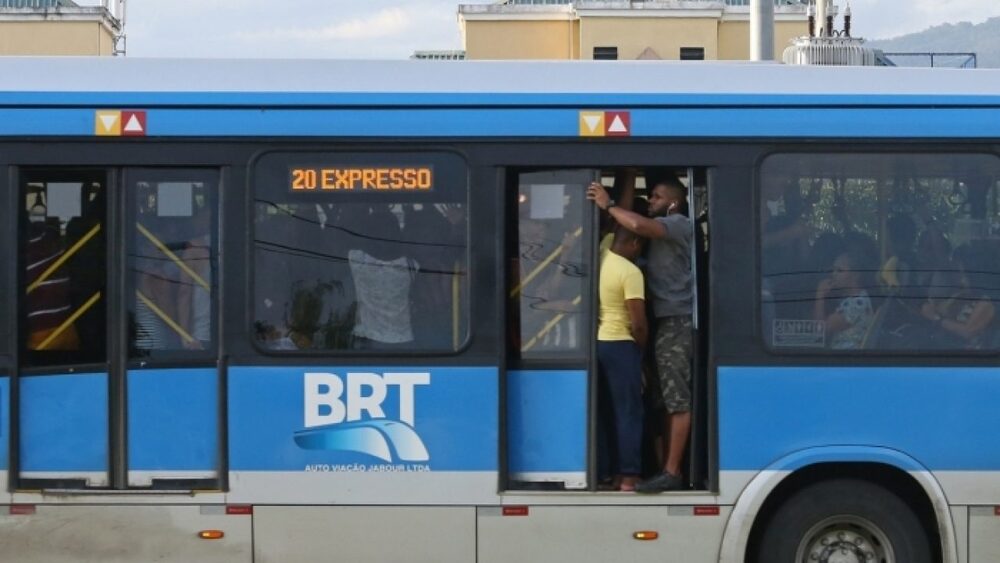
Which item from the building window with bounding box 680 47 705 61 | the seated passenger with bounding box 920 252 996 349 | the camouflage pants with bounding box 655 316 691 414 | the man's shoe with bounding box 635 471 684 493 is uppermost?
the building window with bounding box 680 47 705 61

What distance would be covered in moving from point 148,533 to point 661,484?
2664 mm

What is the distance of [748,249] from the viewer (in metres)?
7.44

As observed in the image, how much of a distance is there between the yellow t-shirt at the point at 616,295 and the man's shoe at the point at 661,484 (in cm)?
74

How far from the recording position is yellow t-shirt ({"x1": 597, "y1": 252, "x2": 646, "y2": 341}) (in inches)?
294

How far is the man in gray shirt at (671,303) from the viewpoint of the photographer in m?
7.46

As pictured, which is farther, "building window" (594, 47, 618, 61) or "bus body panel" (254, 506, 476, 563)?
"building window" (594, 47, 618, 61)

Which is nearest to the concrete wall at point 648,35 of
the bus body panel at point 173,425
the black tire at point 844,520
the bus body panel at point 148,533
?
the black tire at point 844,520

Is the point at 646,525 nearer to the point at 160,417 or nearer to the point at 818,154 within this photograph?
the point at 818,154

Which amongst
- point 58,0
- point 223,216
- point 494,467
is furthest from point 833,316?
point 58,0

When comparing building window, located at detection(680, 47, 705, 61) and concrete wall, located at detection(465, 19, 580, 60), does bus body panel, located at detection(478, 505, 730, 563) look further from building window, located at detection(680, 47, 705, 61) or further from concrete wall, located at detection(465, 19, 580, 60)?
building window, located at detection(680, 47, 705, 61)

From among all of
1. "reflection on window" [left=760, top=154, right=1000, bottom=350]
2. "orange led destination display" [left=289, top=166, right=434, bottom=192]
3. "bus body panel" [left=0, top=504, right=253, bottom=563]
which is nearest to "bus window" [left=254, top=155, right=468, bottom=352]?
"orange led destination display" [left=289, top=166, right=434, bottom=192]

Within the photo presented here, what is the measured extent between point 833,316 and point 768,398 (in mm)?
549

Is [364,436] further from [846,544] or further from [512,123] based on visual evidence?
[846,544]

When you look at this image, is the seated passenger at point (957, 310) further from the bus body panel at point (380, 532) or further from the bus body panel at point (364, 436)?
the bus body panel at point (380, 532)
